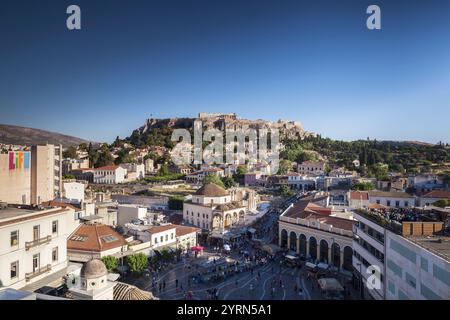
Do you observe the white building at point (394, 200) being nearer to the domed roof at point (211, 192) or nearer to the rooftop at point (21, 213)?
the domed roof at point (211, 192)

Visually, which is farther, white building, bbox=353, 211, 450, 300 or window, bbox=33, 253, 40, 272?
window, bbox=33, 253, 40, 272

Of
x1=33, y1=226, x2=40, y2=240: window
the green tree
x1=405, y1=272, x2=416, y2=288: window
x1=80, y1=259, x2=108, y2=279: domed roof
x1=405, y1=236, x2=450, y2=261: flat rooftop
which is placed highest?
the green tree

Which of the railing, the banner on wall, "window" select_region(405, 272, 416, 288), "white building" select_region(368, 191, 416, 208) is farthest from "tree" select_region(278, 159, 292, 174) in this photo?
"window" select_region(405, 272, 416, 288)

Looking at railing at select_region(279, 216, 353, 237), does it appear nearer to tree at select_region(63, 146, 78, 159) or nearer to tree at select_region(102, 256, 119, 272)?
tree at select_region(102, 256, 119, 272)

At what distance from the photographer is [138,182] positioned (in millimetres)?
72375

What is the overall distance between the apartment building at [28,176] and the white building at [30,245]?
14.7 metres

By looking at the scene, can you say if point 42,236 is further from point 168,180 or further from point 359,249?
point 168,180

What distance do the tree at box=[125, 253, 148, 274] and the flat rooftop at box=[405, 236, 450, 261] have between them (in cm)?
1442

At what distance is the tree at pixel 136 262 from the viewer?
2112cm

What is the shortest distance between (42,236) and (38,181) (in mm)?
20360

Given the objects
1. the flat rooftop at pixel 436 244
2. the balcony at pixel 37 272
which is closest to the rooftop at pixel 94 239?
the balcony at pixel 37 272

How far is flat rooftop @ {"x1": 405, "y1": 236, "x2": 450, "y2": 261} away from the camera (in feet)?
39.9
